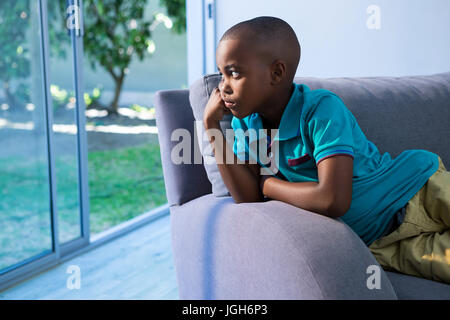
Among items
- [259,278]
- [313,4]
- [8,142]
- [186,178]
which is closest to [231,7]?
[313,4]

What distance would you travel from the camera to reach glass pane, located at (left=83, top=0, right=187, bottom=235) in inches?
181

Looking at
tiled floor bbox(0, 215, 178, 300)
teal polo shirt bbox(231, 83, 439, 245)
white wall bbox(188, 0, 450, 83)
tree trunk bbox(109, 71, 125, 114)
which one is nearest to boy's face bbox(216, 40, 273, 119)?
teal polo shirt bbox(231, 83, 439, 245)

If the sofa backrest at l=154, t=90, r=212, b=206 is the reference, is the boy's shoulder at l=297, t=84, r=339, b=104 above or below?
above

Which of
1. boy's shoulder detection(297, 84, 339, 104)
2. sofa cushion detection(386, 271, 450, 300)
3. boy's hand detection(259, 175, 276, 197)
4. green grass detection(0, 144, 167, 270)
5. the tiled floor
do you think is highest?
boy's shoulder detection(297, 84, 339, 104)

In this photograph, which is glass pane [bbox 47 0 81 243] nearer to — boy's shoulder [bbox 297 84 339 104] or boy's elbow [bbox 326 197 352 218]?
boy's shoulder [bbox 297 84 339 104]

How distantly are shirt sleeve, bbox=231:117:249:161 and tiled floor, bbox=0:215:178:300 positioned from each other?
94cm

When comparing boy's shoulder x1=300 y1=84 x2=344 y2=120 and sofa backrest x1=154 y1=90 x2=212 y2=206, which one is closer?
boy's shoulder x1=300 y1=84 x2=344 y2=120

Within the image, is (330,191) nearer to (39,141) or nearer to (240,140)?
(240,140)

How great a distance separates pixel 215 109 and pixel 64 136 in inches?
56.7

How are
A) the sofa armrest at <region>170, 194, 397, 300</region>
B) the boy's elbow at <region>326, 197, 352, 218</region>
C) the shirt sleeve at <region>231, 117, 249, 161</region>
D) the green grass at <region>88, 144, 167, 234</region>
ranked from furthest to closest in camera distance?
the green grass at <region>88, 144, 167, 234</region> → the shirt sleeve at <region>231, 117, 249, 161</region> → the boy's elbow at <region>326, 197, 352, 218</region> → the sofa armrest at <region>170, 194, 397, 300</region>

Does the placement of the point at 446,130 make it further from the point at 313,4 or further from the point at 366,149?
the point at 313,4

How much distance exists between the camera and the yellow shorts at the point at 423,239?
3.50 ft

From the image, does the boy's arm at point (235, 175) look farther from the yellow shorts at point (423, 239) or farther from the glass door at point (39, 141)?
the glass door at point (39, 141)

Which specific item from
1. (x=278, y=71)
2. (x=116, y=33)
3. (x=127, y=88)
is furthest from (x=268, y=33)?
(x=127, y=88)
